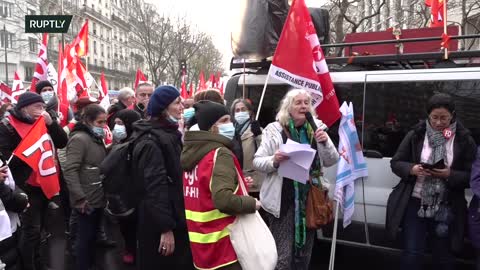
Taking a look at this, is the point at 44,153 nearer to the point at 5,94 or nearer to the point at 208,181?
the point at 208,181

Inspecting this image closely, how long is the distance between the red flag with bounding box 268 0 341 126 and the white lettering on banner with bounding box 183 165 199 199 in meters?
1.71

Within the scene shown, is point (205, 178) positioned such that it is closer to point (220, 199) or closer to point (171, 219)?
point (220, 199)

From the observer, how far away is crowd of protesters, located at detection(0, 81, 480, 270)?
281cm

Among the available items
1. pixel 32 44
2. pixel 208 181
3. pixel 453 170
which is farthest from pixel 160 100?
pixel 32 44

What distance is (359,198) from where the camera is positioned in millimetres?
4492

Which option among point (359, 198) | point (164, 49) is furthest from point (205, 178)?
point (164, 49)

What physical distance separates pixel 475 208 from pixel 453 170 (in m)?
0.33

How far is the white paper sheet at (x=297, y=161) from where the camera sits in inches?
132

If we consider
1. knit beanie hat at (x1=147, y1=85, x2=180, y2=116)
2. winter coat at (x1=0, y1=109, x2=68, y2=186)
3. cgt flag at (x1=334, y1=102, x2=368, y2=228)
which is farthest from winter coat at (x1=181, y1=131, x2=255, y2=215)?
winter coat at (x1=0, y1=109, x2=68, y2=186)

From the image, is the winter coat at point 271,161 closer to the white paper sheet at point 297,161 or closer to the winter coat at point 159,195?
the white paper sheet at point 297,161

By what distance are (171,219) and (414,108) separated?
244 cm

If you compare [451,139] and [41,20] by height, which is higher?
[41,20]

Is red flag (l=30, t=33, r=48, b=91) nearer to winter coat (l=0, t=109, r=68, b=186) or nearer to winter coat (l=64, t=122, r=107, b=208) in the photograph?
winter coat (l=0, t=109, r=68, b=186)

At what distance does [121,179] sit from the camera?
378 cm
